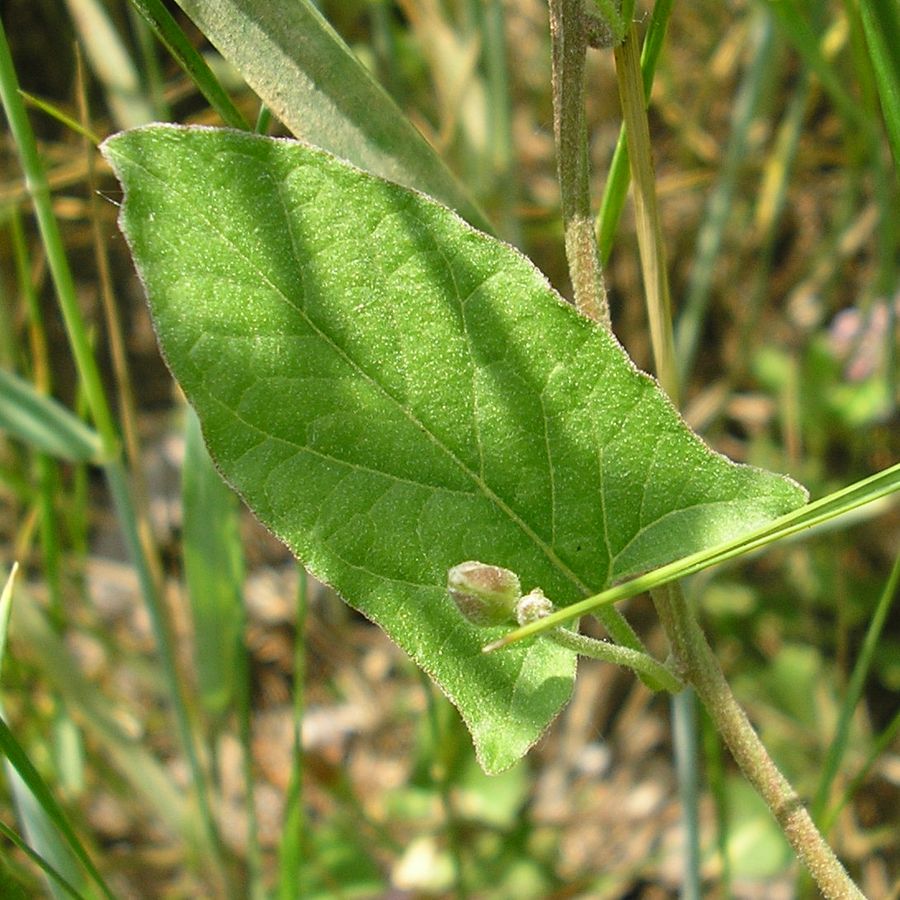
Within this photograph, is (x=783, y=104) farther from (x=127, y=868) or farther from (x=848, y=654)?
(x=127, y=868)

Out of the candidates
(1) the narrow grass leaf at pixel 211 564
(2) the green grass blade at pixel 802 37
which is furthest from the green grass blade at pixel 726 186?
(1) the narrow grass leaf at pixel 211 564

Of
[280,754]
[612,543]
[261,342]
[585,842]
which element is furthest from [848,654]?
[261,342]

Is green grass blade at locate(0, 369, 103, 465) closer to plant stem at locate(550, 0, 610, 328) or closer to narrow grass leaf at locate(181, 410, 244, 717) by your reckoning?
narrow grass leaf at locate(181, 410, 244, 717)

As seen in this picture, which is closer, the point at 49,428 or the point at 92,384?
the point at 92,384

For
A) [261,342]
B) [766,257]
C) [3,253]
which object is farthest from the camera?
[3,253]

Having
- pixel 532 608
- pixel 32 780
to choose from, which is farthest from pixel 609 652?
pixel 32 780

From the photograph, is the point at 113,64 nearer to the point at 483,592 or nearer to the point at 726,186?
the point at 726,186
